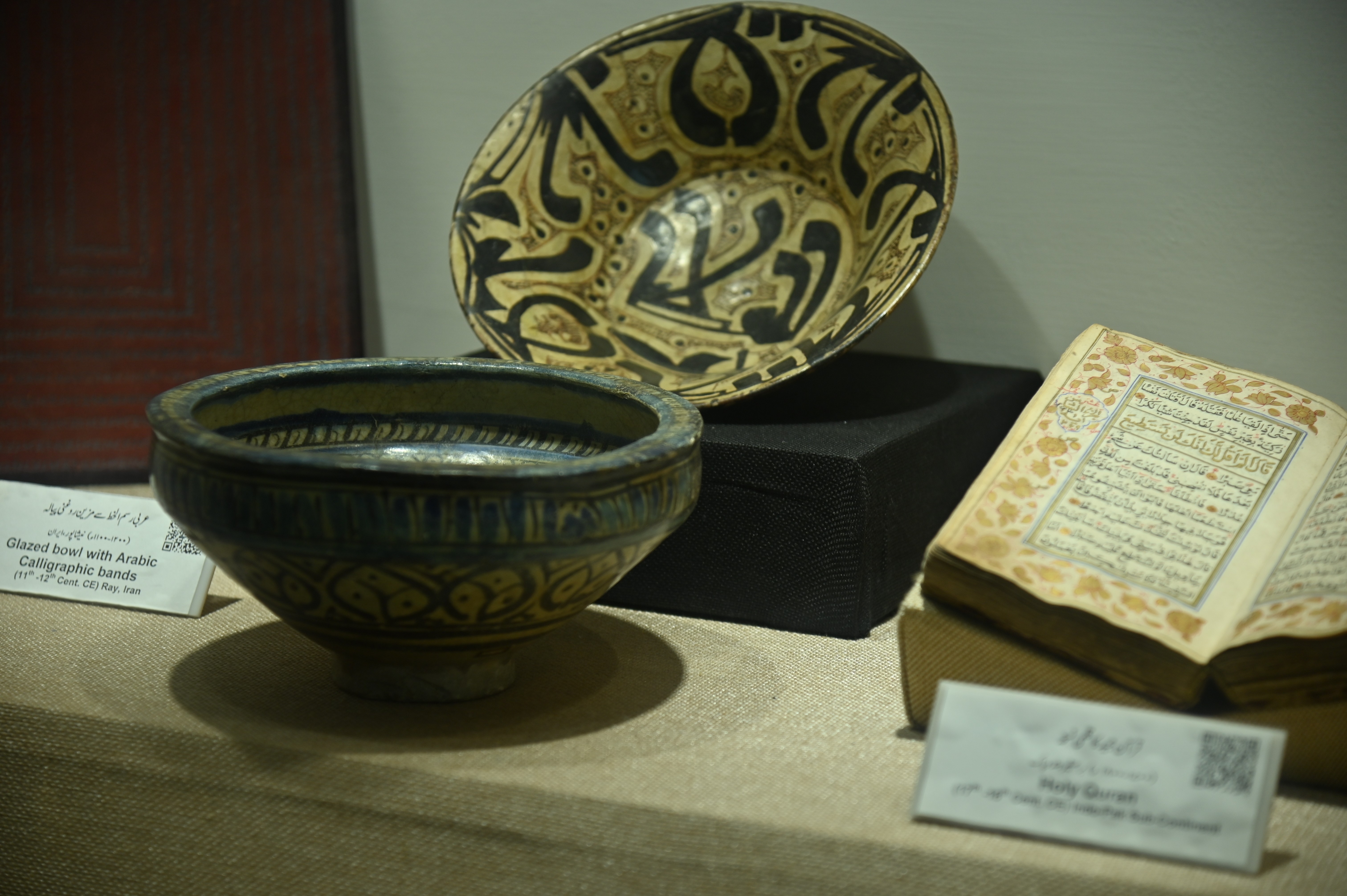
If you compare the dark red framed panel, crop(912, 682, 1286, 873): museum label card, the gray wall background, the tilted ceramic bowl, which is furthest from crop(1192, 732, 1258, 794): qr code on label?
Answer: the dark red framed panel

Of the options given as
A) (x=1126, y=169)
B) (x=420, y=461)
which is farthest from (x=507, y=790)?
(x=1126, y=169)

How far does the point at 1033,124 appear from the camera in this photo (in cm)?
110

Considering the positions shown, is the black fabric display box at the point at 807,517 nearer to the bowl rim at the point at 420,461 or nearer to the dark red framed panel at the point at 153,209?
the bowl rim at the point at 420,461

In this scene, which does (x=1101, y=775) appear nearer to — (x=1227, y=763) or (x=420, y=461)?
(x=1227, y=763)

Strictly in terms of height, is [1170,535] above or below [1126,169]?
below

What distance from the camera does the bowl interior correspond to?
0.80 m

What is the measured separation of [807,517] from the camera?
885 mm

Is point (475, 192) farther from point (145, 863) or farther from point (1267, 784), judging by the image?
point (1267, 784)

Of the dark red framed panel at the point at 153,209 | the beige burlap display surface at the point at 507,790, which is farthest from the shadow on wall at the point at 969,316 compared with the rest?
the dark red framed panel at the point at 153,209

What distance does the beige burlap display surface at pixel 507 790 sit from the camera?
611 mm

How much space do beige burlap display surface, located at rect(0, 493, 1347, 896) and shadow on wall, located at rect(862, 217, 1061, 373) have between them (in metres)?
0.44

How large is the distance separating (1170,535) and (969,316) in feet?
1.62

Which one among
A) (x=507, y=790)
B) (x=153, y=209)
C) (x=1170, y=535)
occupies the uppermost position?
(x=153, y=209)

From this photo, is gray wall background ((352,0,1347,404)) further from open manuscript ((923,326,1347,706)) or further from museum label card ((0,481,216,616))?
museum label card ((0,481,216,616))
